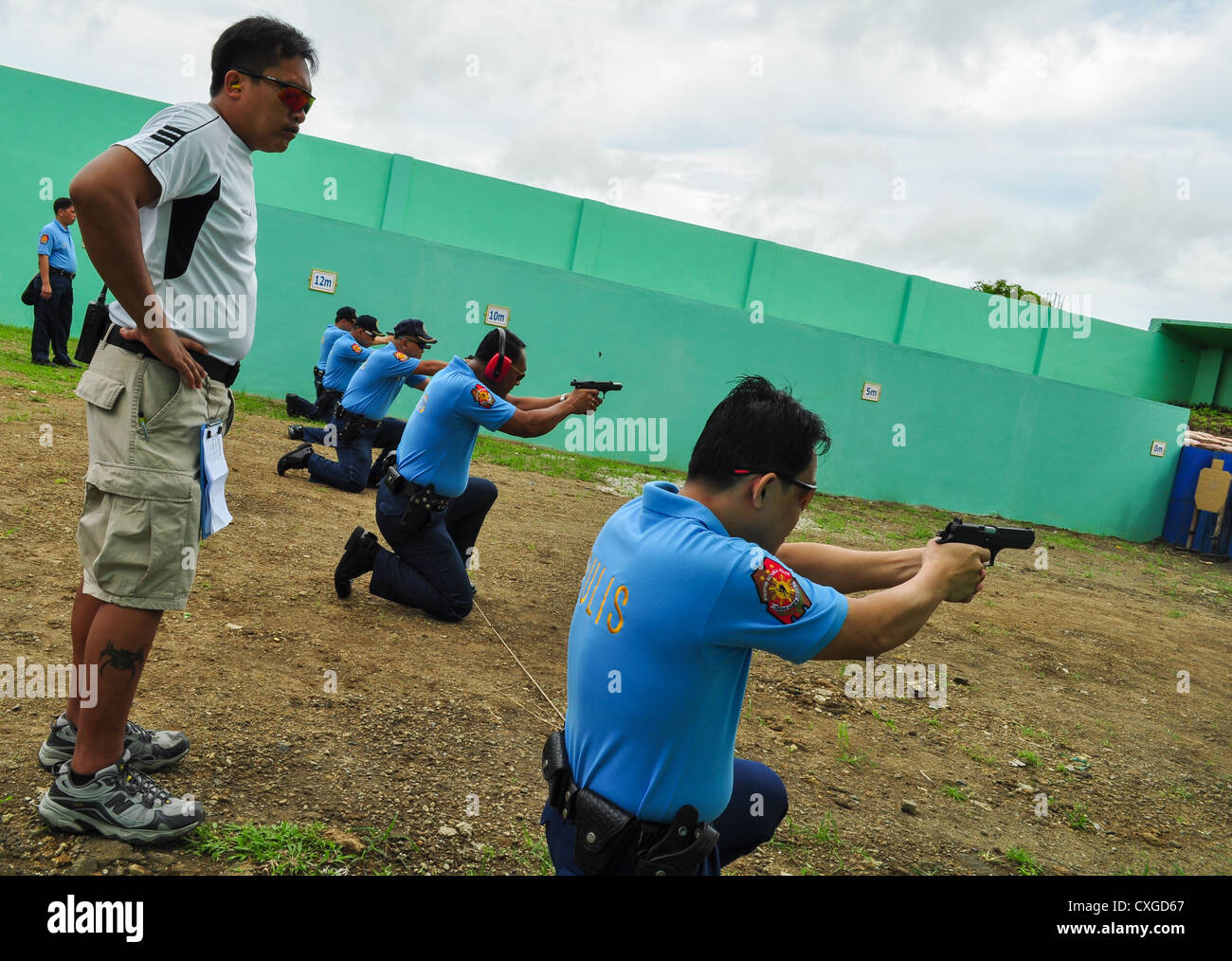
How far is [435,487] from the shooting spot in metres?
4.55

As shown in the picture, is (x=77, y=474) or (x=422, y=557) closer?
(x=422, y=557)

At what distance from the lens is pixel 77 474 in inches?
215

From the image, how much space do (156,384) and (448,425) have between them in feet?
7.74

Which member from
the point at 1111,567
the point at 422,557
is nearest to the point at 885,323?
the point at 1111,567

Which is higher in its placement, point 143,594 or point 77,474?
point 143,594

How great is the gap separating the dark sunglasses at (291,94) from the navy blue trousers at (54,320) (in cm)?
818

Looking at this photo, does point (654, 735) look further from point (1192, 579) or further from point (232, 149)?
point (1192, 579)

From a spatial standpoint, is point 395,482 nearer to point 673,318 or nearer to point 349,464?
point 349,464

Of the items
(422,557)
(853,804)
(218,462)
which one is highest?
(218,462)

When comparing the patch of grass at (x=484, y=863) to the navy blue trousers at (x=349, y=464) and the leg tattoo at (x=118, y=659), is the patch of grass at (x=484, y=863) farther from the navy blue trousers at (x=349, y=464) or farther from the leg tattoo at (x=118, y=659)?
the navy blue trousers at (x=349, y=464)

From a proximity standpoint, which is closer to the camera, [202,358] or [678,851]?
[678,851]

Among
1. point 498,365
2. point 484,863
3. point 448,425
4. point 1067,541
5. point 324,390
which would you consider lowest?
point 484,863

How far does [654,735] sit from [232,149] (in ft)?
5.90

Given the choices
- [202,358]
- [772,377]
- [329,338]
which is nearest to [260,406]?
[329,338]
